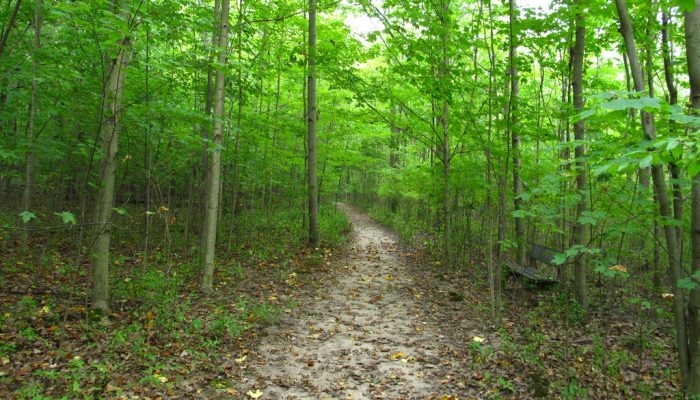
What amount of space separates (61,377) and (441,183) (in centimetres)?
776

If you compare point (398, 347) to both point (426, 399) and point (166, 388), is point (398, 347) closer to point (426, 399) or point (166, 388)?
point (426, 399)

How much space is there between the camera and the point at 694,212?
3.26 m

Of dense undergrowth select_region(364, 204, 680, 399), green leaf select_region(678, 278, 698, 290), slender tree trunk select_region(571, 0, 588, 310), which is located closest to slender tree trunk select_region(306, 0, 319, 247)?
dense undergrowth select_region(364, 204, 680, 399)

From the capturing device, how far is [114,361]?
4.11 m

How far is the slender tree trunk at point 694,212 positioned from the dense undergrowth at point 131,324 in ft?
14.3

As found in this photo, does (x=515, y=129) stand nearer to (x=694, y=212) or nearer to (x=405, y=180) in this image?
(x=694, y=212)

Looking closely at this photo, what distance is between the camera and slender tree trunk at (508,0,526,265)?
550cm

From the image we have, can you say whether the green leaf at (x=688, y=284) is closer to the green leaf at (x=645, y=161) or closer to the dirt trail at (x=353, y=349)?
the green leaf at (x=645, y=161)

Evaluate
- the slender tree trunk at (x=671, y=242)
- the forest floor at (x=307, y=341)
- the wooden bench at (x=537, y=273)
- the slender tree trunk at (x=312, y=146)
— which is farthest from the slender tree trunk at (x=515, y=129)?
the slender tree trunk at (x=312, y=146)

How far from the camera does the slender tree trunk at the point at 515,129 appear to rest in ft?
18.0

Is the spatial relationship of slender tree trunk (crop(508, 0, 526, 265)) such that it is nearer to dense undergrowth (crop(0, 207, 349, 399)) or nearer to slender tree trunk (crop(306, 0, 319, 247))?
dense undergrowth (crop(0, 207, 349, 399))

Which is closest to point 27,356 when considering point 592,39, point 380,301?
point 380,301

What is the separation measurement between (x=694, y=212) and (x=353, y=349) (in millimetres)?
3956

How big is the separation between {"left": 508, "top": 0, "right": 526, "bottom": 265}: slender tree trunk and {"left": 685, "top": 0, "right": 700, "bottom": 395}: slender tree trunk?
64.4 inches
